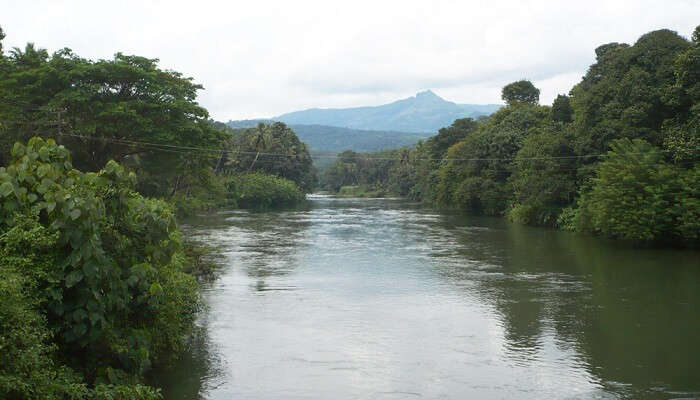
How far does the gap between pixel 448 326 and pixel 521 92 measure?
59660 millimetres

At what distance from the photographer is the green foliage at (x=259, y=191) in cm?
6781

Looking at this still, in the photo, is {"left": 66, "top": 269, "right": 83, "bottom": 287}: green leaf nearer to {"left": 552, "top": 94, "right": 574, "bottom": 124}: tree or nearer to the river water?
the river water

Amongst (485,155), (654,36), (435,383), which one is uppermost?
(654,36)

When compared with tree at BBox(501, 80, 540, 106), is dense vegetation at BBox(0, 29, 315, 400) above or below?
below

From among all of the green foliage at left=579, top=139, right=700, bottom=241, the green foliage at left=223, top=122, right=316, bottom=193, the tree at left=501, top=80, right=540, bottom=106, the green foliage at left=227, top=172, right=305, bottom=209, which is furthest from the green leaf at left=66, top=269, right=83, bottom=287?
the tree at left=501, top=80, right=540, bottom=106

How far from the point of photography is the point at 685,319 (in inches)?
580

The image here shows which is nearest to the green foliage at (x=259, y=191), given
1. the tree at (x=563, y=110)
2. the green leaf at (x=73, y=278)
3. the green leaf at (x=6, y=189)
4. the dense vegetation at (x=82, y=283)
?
the tree at (x=563, y=110)

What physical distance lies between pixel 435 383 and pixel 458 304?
6.28 metres

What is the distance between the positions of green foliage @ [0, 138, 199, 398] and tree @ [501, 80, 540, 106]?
6467 centimetres

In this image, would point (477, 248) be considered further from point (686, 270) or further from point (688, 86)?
point (688, 86)

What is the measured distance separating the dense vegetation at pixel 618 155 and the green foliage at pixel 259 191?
2661 centimetres

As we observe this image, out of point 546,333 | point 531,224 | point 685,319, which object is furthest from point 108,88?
point 531,224

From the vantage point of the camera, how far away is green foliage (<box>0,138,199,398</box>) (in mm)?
7242

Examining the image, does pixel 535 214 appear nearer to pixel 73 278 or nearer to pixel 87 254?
pixel 87 254
